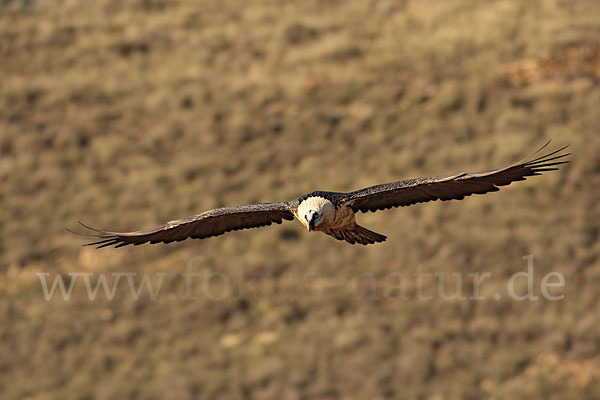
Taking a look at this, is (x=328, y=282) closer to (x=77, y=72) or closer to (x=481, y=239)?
(x=481, y=239)

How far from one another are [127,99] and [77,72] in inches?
87.7

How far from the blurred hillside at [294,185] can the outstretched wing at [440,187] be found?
32.2 ft

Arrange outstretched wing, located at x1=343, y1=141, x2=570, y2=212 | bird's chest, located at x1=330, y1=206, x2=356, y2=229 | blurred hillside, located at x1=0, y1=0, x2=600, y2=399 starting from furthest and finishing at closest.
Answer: blurred hillside, located at x1=0, y1=0, x2=600, y2=399
bird's chest, located at x1=330, y1=206, x2=356, y2=229
outstretched wing, located at x1=343, y1=141, x2=570, y2=212

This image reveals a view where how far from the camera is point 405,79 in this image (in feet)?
81.8

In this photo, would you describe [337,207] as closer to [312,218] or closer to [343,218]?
[343,218]

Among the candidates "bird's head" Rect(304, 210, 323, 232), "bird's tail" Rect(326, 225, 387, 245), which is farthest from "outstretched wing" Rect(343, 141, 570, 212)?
"bird's head" Rect(304, 210, 323, 232)

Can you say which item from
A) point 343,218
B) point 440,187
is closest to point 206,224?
point 343,218

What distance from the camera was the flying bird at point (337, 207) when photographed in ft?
27.2

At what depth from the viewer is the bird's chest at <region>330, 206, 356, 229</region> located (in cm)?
877

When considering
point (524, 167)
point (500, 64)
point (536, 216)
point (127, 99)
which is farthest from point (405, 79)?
point (524, 167)

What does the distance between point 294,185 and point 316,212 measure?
13.8 metres

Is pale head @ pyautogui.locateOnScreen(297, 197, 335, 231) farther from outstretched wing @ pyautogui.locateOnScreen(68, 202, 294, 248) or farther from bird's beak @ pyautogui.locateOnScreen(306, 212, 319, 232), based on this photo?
outstretched wing @ pyautogui.locateOnScreen(68, 202, 294, 248)

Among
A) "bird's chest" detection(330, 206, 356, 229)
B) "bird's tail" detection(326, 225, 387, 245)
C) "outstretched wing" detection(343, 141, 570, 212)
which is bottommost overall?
"bird's tail" detection(326, 225, 387, 245)

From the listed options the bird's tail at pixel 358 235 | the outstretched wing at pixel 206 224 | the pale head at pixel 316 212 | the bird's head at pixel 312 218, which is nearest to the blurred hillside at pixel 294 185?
the outstretched wing at pixel 206 224
